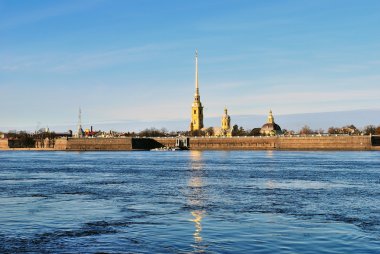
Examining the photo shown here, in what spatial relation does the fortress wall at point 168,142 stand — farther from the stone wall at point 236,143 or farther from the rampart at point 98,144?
the rampart at point 98,144

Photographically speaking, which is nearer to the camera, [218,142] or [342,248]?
[342,248]

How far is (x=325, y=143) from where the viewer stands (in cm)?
16425

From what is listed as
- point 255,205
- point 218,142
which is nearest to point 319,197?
point 255,205

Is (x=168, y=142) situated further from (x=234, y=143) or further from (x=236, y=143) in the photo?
(x=236, y=143)

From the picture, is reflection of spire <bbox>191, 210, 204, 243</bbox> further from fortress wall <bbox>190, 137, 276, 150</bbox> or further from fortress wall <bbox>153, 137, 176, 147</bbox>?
fortress wall <bbox>153, 137, 176, 147</bbox>

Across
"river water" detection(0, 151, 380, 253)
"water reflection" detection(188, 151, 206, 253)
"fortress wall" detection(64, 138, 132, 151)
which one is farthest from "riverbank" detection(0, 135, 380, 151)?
"river water" detection(0, 151, 380, 253)

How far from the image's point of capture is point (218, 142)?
7274 inches

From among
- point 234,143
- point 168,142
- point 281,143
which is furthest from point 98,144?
point 281,143

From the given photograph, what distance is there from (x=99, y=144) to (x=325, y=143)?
68728mm

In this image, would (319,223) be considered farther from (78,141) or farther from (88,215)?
(78,141)

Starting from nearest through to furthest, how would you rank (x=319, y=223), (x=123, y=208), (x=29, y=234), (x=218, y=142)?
(x=29, y=234)
(x=319, y=223)
(x=123, y=208)
(x=218, y=142)

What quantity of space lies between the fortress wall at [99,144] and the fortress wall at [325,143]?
152ft

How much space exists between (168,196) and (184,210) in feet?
21.4

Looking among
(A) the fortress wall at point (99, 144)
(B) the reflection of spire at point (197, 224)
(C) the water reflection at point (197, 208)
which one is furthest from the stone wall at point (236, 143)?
(B) the reflection of spire at point (197, 224)
